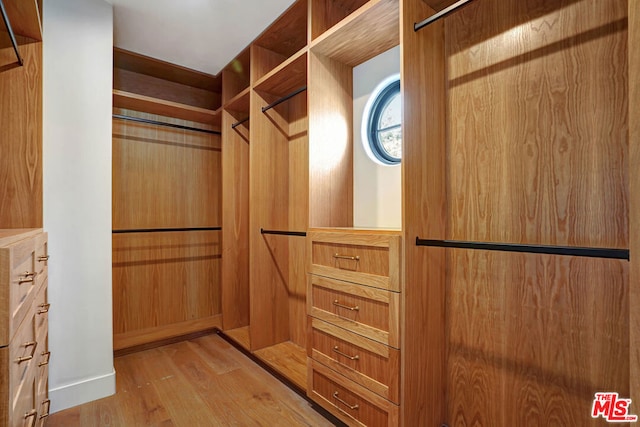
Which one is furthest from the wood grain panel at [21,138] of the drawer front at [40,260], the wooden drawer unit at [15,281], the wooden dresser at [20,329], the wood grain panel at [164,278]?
the wood grain panel at [164,278]

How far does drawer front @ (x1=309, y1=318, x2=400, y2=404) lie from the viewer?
1387 millimetres

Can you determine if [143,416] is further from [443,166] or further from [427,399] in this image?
[443,166]

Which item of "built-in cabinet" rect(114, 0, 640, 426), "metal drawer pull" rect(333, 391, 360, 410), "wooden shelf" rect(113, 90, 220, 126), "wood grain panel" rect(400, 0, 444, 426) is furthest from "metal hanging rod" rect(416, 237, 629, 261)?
"wooden shelf" rect(113, 90, 220, 126)

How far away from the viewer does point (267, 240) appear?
255cm

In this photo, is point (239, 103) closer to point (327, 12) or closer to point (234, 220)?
point (234, 220)

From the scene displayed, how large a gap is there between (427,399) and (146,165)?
9.19 ft

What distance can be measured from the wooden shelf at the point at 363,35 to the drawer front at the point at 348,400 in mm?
1734

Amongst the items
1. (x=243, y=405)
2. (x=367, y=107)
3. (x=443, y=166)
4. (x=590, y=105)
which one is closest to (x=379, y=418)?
(x=243, y=405)

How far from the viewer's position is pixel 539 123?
1.29m

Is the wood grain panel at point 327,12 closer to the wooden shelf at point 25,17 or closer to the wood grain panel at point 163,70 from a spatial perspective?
the wooden shelf at point 25,17

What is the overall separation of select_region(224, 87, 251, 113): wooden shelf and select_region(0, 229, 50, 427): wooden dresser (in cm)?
170

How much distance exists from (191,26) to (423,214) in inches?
78.8

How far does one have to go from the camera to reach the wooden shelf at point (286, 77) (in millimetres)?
2045

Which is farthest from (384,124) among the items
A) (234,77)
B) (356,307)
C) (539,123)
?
(234,77)
